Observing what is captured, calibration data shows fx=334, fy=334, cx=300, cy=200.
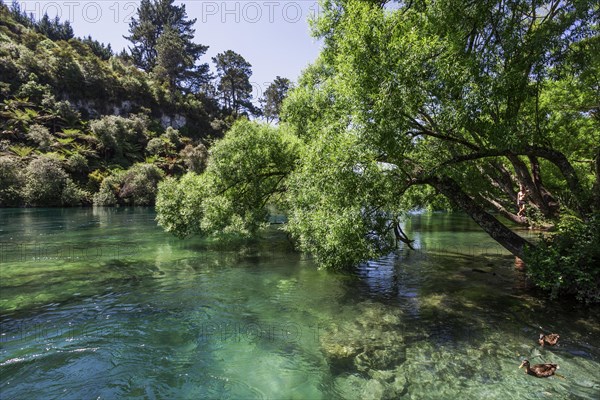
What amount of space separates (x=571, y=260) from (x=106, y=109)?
107 meters

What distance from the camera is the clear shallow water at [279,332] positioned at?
7.45m

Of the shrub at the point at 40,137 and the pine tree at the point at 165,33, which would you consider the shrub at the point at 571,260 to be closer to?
the shrub at the point at 40,137

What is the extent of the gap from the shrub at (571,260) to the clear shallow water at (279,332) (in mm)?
884

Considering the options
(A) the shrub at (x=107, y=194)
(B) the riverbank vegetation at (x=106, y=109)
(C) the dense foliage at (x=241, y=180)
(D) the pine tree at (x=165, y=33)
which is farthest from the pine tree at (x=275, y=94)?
(C) the dense foliage at (x=241, y=180)

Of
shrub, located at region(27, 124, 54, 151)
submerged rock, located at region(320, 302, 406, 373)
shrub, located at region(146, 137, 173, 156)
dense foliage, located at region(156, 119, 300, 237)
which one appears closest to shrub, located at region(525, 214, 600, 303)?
submerged rock, located at region(320, 302, 406, 373)

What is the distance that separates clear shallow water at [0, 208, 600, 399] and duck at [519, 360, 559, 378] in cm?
14

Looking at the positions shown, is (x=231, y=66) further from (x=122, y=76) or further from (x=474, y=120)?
(x=474, y=120)

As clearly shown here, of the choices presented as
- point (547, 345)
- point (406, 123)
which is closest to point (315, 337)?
point (547, 345)

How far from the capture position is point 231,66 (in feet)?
392

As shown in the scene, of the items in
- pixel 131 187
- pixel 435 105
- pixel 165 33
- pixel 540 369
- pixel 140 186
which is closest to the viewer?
pixel 540 369

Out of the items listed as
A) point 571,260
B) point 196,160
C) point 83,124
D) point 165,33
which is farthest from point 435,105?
point 165,33

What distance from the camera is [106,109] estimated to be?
93188 mm

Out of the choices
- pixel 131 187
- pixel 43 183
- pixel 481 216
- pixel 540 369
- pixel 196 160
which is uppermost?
pixel 196 160

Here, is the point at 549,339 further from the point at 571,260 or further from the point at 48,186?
the point at 48,186
